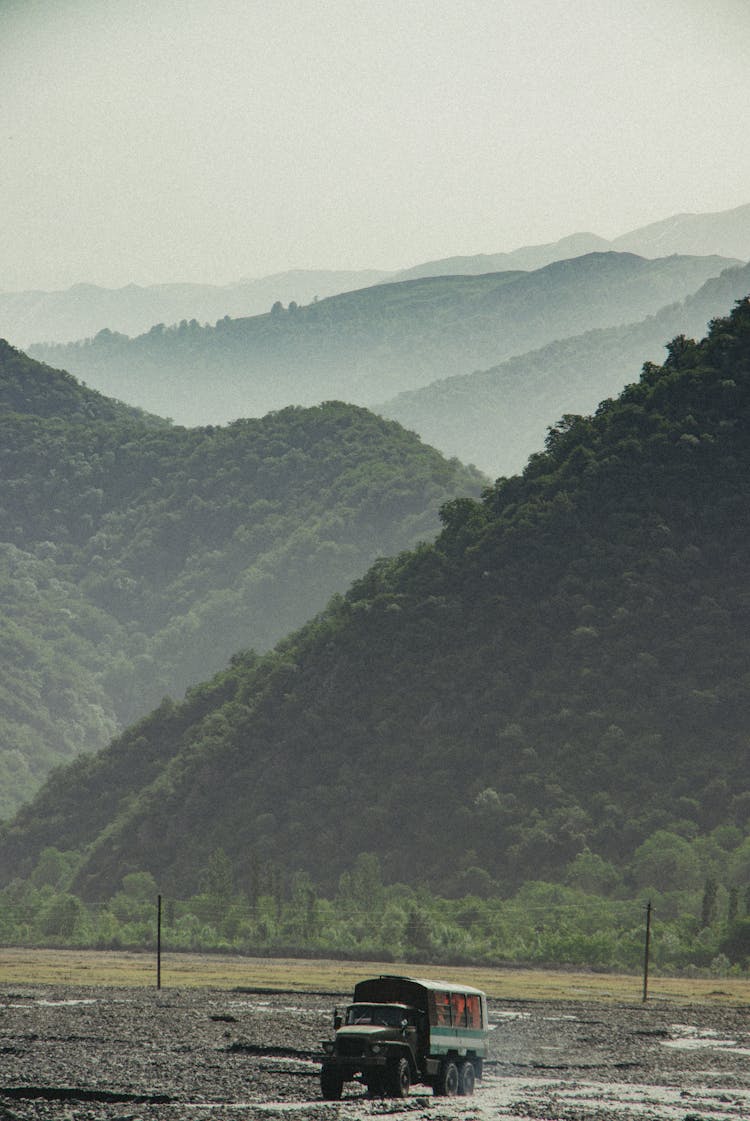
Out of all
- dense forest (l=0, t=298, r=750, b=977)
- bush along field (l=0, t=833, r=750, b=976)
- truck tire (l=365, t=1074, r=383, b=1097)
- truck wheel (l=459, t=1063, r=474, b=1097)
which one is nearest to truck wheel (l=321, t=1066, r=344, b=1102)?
truck tire (l=365, t=1074, r=383, b=1097)

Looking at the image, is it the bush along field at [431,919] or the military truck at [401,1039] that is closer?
the military truck at [401,1039]

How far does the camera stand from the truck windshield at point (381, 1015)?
137 ft

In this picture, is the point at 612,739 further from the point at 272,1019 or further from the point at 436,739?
the point at 272,1019

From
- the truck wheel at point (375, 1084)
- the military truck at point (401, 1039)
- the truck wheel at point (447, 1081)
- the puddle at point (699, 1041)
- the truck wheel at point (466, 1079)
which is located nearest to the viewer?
the military truck at point (401, 1039)

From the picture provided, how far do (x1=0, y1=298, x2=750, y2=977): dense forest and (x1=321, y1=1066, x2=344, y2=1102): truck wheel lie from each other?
281ft

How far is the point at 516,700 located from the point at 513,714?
1.75 metres

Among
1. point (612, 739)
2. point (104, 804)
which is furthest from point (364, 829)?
point (104, 804)

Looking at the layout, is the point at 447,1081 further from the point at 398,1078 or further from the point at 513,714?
the point at 513,714

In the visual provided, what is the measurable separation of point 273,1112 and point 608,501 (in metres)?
129

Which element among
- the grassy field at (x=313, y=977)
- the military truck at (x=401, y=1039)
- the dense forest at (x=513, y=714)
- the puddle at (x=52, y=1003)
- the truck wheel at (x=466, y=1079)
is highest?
the dense forest at (x=513, y=714)

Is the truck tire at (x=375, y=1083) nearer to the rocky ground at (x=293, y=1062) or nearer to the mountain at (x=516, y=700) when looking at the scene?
the rocky ground at (x=293, y=1062)

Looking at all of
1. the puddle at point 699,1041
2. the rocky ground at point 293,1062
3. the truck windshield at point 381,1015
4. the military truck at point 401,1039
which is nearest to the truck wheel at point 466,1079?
the military truck at point 401,1039

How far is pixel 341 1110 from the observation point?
40.7 m

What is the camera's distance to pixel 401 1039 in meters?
41.8
